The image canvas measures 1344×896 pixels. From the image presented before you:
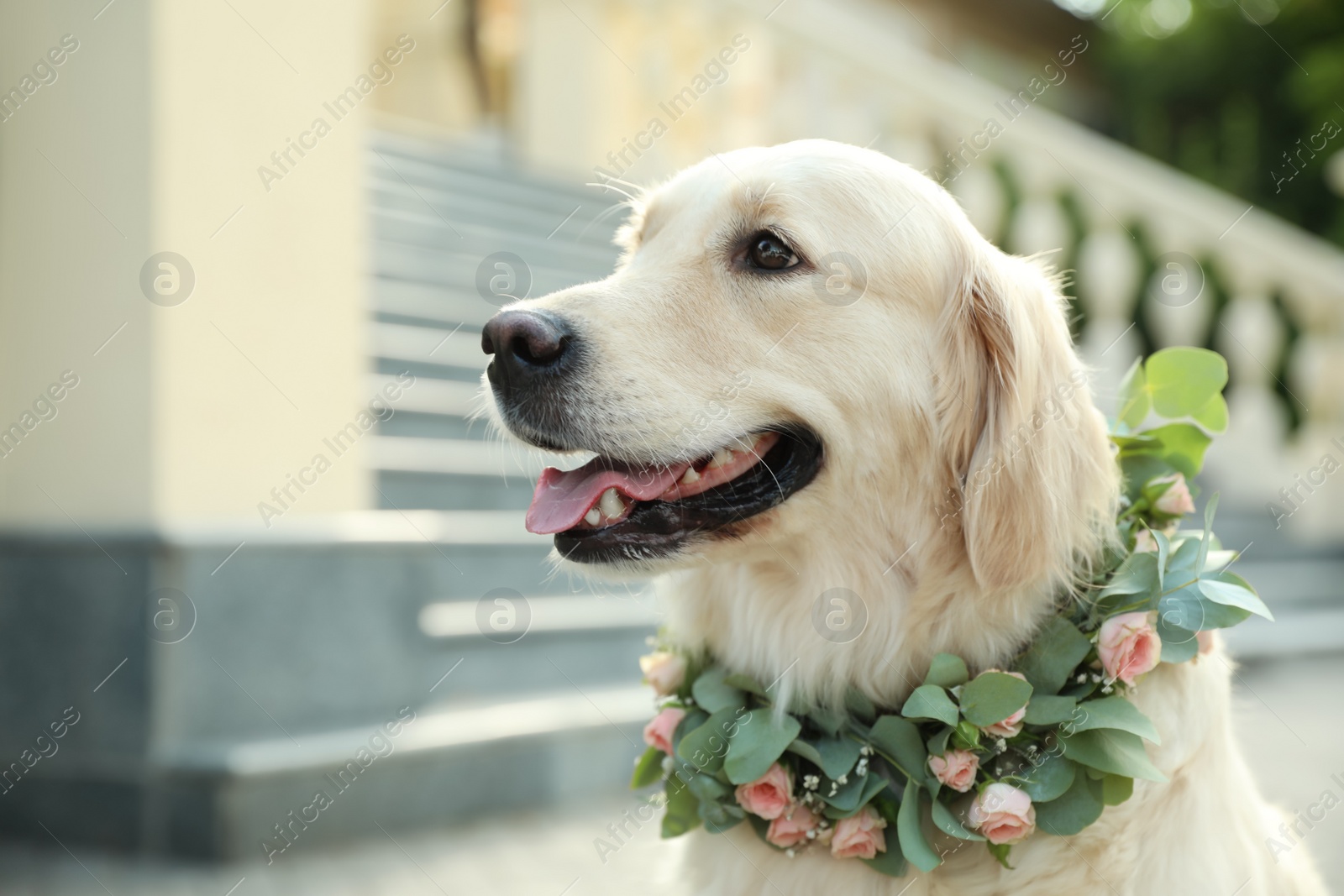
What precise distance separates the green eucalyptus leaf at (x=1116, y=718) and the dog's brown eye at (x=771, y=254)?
1077 millimetres

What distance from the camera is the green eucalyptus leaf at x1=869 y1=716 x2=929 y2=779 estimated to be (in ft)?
6.93

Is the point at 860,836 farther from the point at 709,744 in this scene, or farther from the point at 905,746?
the point at 709,744

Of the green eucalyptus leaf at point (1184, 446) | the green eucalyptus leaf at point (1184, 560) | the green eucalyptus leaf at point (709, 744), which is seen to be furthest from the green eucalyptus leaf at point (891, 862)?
the green eucalyptus leaf at point (1184, 446)

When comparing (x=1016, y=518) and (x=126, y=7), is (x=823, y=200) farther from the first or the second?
(x=126, y=7)

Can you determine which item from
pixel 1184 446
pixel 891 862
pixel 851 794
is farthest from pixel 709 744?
pixel 1184 446

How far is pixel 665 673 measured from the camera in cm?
245

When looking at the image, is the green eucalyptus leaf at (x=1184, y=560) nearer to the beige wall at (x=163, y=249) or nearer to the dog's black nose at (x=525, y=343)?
the dog's black nose at (x=525, y=343)

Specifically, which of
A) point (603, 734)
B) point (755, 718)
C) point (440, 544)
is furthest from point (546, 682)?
point (755, 718)

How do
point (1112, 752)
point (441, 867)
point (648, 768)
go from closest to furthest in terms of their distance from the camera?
point (1112, 752), point (648, 768), point (441, 867)

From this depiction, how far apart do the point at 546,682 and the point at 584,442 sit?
274 cm

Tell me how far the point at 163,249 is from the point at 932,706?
3219mm

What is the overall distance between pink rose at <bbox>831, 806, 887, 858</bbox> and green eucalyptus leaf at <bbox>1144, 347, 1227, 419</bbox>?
1162 millimetres

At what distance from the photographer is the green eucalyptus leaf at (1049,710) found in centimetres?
204

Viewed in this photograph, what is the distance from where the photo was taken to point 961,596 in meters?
2.16
